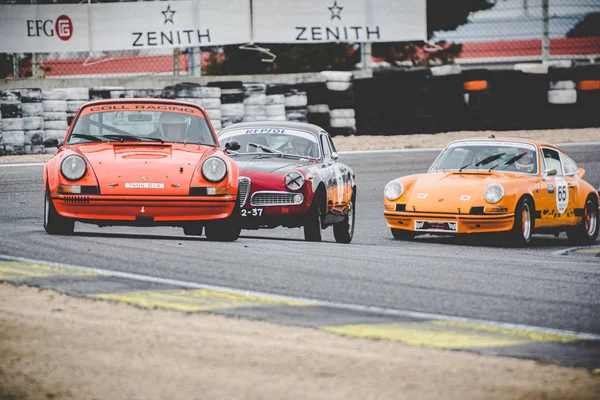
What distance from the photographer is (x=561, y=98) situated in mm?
18922

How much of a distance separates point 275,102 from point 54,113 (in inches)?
134

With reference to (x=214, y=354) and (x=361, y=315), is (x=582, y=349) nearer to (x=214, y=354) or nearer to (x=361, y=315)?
(x=361, y=315)

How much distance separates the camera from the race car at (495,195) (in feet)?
36.0

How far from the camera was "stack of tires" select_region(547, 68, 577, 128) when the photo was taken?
18.5m

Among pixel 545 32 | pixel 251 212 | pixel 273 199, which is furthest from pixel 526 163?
pixel 545 32

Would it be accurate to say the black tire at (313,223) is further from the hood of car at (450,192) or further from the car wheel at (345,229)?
the hood of car at (450,192)

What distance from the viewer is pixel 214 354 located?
475 centimetres

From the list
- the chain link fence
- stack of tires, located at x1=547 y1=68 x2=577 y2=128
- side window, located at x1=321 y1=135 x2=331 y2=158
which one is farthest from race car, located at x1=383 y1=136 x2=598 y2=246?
the chain link fence

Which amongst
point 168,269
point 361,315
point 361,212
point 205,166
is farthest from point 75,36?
point 361,315

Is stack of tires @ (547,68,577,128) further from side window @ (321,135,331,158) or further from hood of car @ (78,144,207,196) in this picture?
hood of car @ (78,144,207,196)

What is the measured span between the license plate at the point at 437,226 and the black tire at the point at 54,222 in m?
3.88

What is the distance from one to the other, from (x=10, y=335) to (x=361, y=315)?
182 cm

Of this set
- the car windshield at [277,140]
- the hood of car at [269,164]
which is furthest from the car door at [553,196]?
the hood of car at [269,164]

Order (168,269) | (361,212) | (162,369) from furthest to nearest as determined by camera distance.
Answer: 1. (361,212)
2. (168,269)
3. (162,369)
